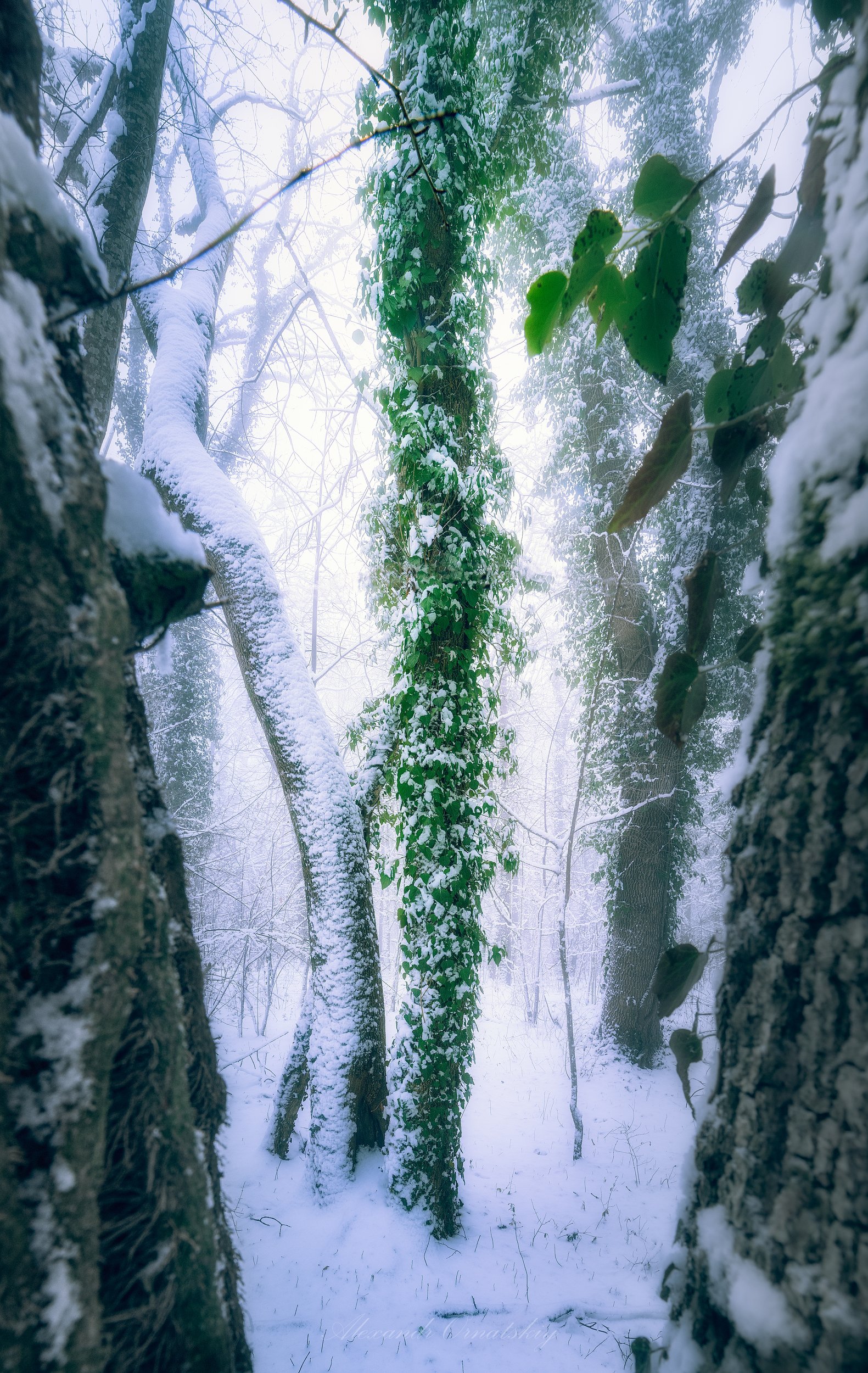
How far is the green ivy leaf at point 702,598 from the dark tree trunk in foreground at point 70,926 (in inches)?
31.2

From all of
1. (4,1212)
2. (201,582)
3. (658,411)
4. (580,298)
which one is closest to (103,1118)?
(4,1212)

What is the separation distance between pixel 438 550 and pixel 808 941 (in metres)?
2.66

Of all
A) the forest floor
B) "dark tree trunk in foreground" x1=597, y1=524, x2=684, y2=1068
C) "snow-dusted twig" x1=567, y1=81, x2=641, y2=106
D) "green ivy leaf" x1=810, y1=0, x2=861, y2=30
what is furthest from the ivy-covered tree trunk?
"snow-dusted twig" x1=567, y1=81, x2=641, y2=106

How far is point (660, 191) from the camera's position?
0.72 meters

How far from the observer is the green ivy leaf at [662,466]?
814mm

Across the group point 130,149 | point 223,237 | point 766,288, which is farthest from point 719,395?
point 130,149

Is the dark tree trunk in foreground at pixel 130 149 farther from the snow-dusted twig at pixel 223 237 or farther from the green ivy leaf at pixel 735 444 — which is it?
the green ivy leaf at pixel 735 444

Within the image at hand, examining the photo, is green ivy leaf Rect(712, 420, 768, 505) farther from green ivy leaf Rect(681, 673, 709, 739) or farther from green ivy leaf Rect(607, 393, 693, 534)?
green ivy leaf Rect(681, 673, 709, 739)

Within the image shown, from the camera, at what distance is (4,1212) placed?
0.38 meters

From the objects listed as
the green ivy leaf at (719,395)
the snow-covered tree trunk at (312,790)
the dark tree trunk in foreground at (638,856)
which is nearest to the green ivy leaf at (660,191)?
the green ivy leaf at (719,395)

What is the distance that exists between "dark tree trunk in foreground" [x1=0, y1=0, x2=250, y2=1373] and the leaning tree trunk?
22.1 inches

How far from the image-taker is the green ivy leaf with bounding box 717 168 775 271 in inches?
29.9

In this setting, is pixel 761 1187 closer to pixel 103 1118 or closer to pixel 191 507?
pixel 103 1118

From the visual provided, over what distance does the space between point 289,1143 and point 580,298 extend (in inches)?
190
